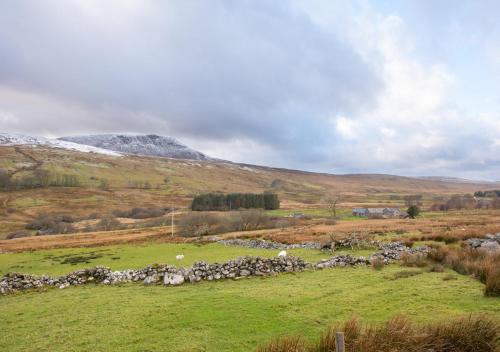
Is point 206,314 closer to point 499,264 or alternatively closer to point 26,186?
point 499,264

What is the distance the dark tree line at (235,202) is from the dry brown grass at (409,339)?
139680mm

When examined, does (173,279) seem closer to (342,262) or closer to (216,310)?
(216,310)

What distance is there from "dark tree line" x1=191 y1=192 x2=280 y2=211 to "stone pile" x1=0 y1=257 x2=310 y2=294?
12708cm

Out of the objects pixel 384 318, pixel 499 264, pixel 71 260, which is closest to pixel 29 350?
pixel 384 318

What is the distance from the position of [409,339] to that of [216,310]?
21.8 ft

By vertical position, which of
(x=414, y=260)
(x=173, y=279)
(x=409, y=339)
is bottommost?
(x=173, y=279)

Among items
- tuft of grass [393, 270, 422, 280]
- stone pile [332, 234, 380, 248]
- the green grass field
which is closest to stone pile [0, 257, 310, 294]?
the green grass field

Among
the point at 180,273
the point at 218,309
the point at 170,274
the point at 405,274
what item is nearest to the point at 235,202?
the point at 180,273

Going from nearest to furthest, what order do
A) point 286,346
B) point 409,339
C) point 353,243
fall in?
point 286,346
point 409,339
point 353,243

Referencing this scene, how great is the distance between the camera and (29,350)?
10055 millimetres

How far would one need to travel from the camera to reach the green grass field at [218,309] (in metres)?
10.3

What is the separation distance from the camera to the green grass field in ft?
33.9

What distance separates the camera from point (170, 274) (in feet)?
59.9

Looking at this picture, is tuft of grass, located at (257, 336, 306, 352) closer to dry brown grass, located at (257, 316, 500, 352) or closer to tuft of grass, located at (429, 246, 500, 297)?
dry brown grass, located at (257, 316, 500, 352)
